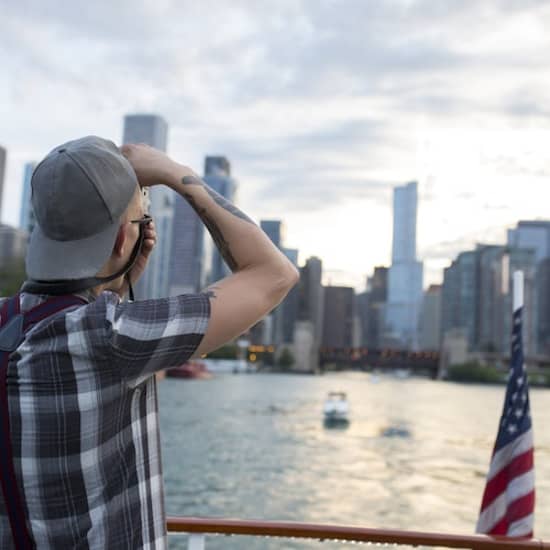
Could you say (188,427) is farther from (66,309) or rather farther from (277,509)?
(66,309)

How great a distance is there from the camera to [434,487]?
21109 millimetres

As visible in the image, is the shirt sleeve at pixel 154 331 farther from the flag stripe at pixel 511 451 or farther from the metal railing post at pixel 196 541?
the flag stripe at pixel 511 451

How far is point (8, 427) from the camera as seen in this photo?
0.88 metres

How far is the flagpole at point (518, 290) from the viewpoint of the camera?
338cm

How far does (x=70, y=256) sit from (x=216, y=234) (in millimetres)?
243

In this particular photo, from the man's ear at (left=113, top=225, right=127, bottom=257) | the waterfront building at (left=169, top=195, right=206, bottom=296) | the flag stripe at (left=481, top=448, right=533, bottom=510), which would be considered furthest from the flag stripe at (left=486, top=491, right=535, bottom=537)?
the waterfront building at (left=169, top=195, right=206, bottom=296)

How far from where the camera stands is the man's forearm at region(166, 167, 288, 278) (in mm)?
1037

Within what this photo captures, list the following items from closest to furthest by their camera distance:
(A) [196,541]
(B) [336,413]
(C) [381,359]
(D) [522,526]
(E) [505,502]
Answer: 1. (A) [196,541]
2. (D) [522,526]
3. (E) [505,502]
4. (B) [336,413]
5. (C) [381,359]

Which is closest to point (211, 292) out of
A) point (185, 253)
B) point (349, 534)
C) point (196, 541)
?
point (349, 534)

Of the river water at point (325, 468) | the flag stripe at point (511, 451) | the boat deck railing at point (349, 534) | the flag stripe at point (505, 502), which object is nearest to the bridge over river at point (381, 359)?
the river water at point (325, 468)

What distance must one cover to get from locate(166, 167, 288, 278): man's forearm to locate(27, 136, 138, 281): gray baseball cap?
14cm

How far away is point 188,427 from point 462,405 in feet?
115

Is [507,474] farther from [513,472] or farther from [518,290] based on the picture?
[518,290]

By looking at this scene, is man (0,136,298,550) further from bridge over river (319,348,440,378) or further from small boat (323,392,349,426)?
bridge over river (319,348,440,378)
